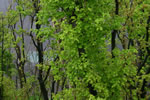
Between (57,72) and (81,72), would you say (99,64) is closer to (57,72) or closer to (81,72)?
(81,72)

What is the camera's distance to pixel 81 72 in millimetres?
8719

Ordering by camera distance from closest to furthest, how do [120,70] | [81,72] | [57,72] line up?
[81,72] → [120,70] → [57,72]

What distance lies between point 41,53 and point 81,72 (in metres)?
6.35

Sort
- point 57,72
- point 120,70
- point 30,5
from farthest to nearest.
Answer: point 30,5, point 57,72, point 120,70

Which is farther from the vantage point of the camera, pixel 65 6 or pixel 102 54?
pixel 102 54

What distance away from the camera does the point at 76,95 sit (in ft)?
31.7

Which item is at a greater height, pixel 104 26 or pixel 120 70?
pixel 104 26

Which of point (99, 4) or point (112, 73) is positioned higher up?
point (99, 4)

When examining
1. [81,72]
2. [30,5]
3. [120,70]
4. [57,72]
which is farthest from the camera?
[30,5]

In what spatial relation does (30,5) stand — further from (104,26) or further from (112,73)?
(112,73)

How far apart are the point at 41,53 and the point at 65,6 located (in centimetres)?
631

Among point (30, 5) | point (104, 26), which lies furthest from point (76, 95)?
point (30, 5)

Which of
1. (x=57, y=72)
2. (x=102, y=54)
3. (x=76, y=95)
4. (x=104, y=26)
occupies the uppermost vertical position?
(x=104, y=26)

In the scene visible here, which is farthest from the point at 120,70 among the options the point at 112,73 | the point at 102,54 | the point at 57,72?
the point at 57,72
